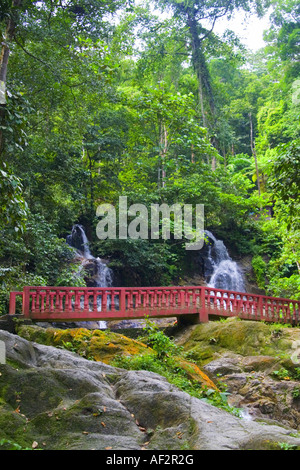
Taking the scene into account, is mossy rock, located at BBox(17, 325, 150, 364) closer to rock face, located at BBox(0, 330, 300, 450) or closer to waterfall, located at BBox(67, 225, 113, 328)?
rock face, located at BBox(0, 330, 300, 450)

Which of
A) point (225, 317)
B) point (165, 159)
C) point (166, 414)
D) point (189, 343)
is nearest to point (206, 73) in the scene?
point (165, 159)

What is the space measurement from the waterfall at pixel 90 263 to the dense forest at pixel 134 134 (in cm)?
49

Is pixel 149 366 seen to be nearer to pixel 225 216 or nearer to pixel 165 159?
pixel 165 159

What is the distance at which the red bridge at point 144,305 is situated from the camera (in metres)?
11.0

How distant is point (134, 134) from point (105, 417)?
68.3 ft

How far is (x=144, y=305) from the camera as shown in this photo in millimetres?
12359

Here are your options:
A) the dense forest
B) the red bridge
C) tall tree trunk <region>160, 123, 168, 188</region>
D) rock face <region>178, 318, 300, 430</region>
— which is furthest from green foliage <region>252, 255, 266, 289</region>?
rock face <region>178, 318, 300, 430</region>

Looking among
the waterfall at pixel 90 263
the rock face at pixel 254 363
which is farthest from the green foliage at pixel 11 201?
the waterfall at pixel 90 263

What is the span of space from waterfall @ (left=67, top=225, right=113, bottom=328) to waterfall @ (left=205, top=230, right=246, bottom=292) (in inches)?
219

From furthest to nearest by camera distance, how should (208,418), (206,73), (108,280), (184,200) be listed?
1. (206,73)
2. (184,200)
3. (108,280)
4. (208,418)

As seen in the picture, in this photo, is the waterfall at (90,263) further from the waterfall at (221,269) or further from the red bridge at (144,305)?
the waterfall at (221,269)

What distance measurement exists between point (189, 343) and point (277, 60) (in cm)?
2907

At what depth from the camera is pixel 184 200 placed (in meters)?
20.5

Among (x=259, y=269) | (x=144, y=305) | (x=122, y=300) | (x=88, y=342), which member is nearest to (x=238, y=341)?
(x=144, y=305)
